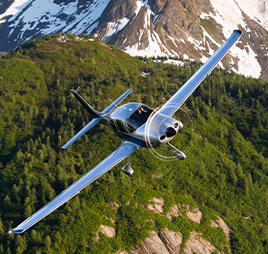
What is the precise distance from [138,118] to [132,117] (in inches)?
28.8

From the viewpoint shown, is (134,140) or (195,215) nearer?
(134,140)

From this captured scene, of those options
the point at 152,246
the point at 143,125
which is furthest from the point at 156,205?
the point at 143,125

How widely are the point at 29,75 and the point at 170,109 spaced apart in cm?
8837

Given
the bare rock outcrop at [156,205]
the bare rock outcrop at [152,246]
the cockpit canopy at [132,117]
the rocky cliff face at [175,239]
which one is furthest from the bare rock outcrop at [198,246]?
the cockpit canopy at [132,117]

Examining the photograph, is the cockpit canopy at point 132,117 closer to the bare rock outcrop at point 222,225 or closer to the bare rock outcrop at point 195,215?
the bare rock outcrop at point 195,215

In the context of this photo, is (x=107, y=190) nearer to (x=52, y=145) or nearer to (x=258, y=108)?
(x=52, y=145)

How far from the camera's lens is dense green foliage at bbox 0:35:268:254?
70.1 meters

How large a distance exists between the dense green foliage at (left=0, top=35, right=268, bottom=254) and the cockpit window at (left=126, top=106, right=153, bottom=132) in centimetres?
2784

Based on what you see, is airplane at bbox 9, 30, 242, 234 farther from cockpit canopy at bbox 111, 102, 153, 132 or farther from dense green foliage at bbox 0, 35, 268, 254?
dense green foliage at bbox 0, 35, 268, 254

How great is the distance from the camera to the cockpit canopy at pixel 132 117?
125 ft

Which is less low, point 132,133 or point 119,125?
point 119,125

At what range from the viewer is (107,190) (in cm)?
7462

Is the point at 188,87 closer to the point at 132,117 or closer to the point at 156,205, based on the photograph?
the point at 132,117

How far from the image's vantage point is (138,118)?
126 ft
